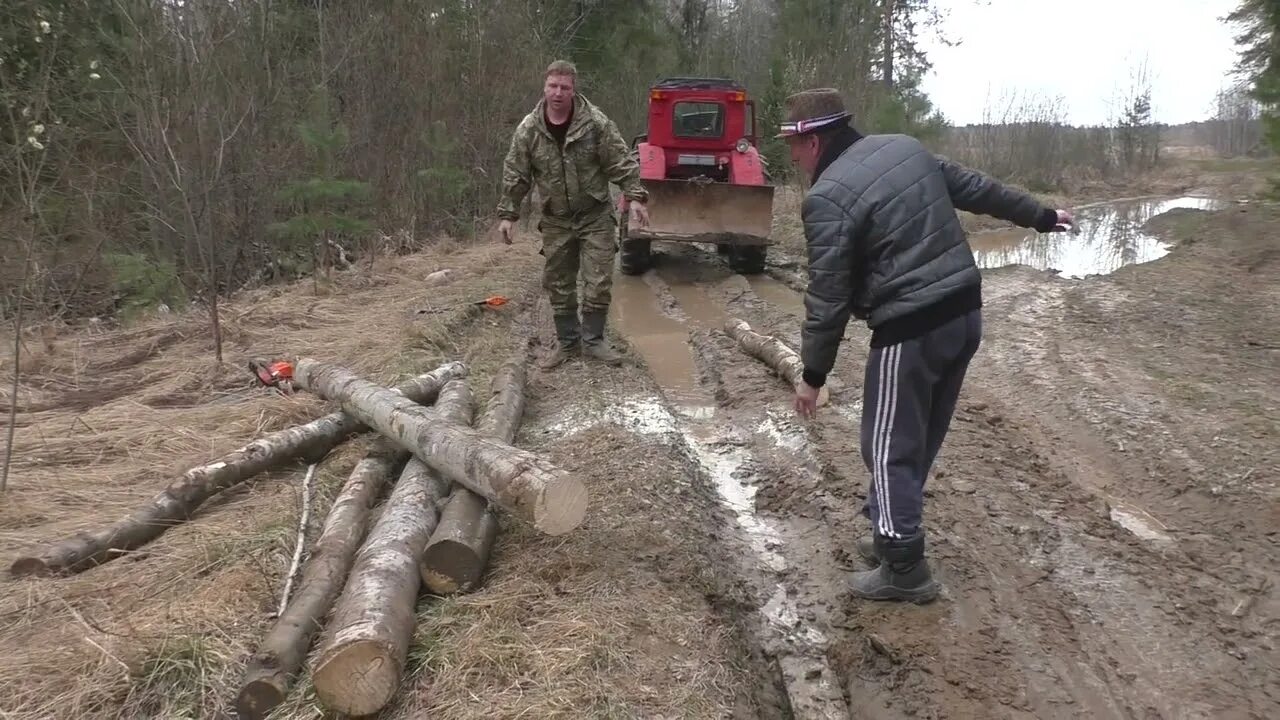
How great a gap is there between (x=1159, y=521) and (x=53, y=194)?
1063 centimetres

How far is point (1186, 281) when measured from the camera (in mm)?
9039

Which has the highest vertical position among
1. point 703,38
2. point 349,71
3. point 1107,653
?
point 703,38

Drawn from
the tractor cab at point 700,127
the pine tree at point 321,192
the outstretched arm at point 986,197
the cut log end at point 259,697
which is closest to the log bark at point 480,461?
the cut log end at point 259,697

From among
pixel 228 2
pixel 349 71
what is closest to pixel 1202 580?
pixel 228 2

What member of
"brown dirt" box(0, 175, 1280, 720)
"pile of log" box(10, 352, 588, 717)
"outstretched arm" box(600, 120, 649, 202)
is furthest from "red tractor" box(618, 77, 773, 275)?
"pile of log" box(10, 352, 588, 717)

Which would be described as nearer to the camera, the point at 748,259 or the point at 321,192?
the point at 321,192

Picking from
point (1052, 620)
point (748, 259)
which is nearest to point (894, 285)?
point (1052, 620)

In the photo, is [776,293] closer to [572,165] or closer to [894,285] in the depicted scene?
[572,165]

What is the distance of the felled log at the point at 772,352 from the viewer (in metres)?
5.65

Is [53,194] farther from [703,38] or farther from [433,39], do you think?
[703,38]

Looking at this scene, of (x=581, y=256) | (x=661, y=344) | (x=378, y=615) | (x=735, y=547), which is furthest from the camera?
(x=661, y=344)

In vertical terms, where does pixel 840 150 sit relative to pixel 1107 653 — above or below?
above

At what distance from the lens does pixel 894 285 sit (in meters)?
2.81

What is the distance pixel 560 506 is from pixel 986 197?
2.04m
